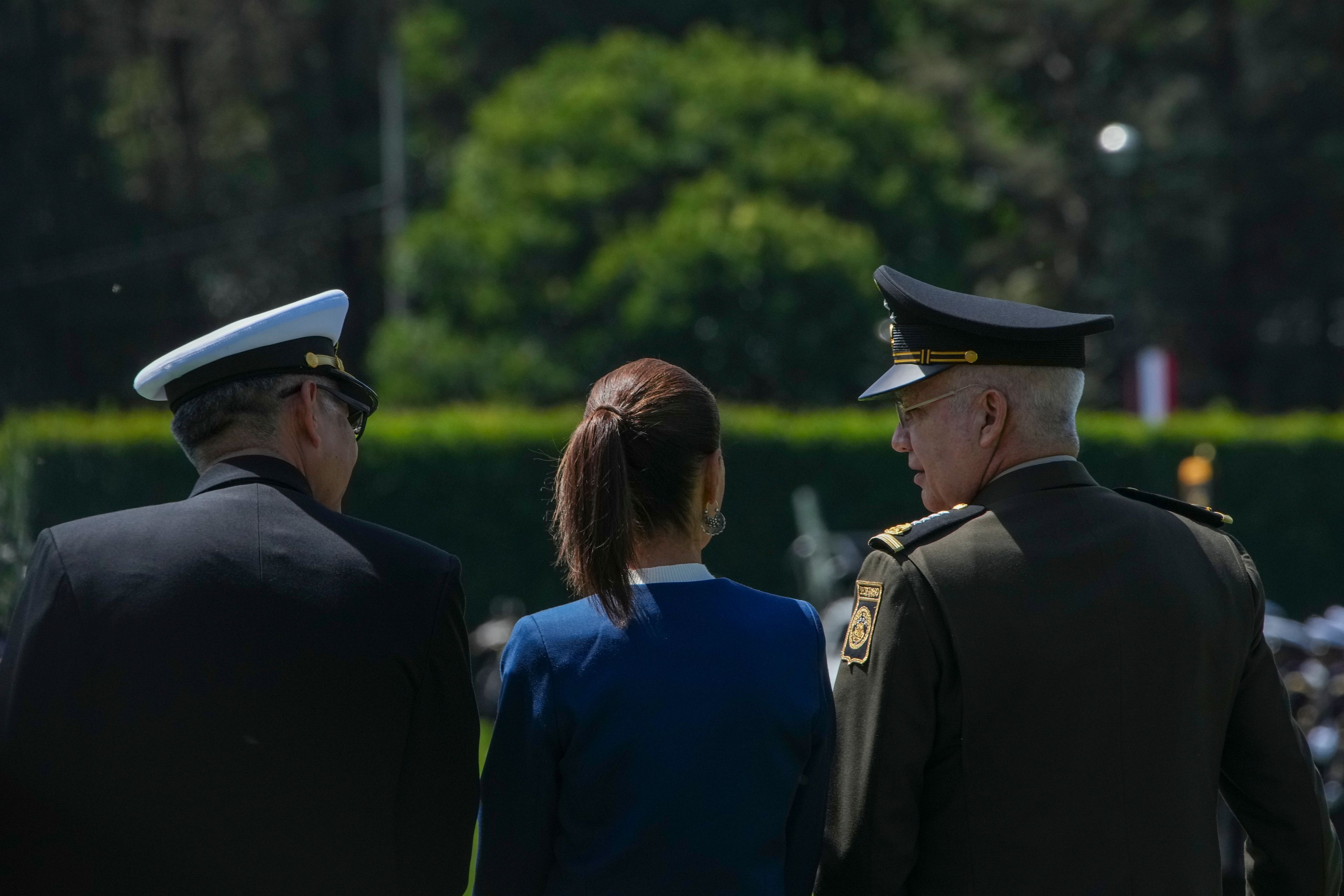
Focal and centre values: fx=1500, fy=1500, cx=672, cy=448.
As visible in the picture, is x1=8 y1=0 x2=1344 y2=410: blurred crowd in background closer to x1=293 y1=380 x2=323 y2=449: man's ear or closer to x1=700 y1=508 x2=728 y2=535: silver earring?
x1=293 y1=380 x2=323 y2=449: man's ear

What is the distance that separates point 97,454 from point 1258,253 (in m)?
22.6

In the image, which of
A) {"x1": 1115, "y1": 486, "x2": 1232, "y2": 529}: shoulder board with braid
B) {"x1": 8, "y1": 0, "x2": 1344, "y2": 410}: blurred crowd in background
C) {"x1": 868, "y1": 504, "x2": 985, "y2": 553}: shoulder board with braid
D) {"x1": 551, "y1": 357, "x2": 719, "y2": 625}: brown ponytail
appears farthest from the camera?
{"x1": 8, "y1": 0, "x2": 1344, "y2": 410}: blurred crowd in background

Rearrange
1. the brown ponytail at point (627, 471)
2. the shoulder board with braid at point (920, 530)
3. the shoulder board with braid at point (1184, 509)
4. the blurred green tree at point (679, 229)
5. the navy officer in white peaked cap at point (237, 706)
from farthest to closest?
the blurred green tree at point (679, 229) → the shoulder board with braid at point (1184, 509) → the shoulder board with braid at point (920, 530) → the brown ponytail at point (627, 471) → the navy officer in white peaked cap at point (237, 706)

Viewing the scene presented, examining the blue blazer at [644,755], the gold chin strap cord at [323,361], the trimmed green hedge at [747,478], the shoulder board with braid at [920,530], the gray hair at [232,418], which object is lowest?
the trimmed green hedge at [747,478]

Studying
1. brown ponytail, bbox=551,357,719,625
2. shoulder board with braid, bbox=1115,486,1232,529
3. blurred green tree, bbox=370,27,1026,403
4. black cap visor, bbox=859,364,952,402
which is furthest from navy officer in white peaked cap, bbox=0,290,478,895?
blurred green tree, bbox=370,27,1026,403

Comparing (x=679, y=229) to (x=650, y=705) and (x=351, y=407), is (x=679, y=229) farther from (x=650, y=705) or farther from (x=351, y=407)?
(x=650, y=705)

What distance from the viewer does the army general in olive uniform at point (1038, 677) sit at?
94.0 inches

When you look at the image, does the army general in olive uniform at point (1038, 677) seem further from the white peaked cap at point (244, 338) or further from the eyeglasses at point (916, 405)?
the white peaked cap at point (244, 338)

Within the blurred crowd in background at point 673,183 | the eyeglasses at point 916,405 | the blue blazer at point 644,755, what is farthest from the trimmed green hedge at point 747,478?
the blue blazer at point 644,755

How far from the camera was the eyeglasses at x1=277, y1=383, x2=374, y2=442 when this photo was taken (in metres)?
2.52

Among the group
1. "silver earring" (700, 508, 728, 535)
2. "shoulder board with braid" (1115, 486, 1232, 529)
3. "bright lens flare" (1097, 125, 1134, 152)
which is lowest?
"shoulder board with braid" (1115, 486, 1232, 529)

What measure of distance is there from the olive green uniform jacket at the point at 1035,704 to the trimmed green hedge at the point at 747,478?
378 inches

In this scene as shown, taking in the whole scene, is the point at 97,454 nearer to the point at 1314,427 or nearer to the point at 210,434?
the point at 210,434

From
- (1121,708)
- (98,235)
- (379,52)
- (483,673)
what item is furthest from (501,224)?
(1121,708)
